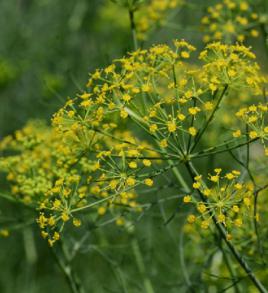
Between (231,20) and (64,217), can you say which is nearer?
(64,217)

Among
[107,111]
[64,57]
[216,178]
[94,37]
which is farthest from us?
[94,37]

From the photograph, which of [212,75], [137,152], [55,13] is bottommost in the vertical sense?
[137,152]

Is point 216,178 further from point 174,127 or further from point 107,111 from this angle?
point 107,111

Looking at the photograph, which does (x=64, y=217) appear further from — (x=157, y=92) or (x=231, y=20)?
(x=231, y=20)

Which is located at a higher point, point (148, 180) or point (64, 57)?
point (64, 57)

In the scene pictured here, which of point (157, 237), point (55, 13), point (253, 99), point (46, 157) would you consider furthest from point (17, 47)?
point (46, 157)

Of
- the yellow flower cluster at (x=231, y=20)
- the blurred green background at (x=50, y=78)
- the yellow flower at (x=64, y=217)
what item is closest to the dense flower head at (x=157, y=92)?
the yellow flower at (x=64, y=217)

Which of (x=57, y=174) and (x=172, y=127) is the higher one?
(x=57, y=174)

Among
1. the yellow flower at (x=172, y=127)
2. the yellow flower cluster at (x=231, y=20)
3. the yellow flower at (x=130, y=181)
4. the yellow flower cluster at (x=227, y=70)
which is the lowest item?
the yellow flower at (x=130, y=181)

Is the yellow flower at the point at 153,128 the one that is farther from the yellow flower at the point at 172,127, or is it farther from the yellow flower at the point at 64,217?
the yellow flower at the point at 64,217

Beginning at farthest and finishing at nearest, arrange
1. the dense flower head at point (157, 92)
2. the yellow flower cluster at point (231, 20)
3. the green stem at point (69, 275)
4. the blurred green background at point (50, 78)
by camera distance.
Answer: the blurred green background at point (50, 78) < the yellow flower cluster at point (231, 20) < the green stem at point (69, 275) < the dense flower head at point (157, 92)

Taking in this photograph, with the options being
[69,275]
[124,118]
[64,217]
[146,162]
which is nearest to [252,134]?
[146,162]
